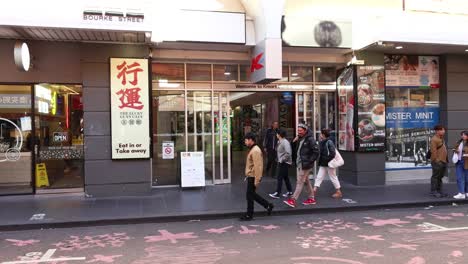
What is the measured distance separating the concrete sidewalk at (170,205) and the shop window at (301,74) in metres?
3.14

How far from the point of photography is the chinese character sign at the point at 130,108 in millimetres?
10742

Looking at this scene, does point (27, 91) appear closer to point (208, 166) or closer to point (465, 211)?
point (208, 166)

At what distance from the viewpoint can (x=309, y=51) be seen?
11742mm

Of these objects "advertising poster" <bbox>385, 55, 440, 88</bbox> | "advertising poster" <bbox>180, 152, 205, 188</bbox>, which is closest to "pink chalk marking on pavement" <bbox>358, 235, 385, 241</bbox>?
"advertising poster" <bbox>180, 152, 205, 188</bbox>

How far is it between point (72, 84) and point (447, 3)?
33.8 ft

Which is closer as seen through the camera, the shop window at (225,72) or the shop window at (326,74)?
the shop window at (225,72)

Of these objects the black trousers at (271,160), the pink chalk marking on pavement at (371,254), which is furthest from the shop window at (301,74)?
the pink chalk marking on pavement at (371,254)

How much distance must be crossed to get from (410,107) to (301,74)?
3276mm

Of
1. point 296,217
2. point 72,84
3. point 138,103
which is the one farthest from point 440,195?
point 72,84

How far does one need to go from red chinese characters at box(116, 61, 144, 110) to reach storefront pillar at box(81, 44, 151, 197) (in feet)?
0.87

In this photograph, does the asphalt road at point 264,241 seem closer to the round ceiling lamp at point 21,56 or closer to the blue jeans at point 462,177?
the blue jeans at point 462,177

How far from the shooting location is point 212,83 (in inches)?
481

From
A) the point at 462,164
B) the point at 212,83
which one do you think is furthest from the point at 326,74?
the point at 462,164

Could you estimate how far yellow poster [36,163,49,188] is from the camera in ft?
36.2
